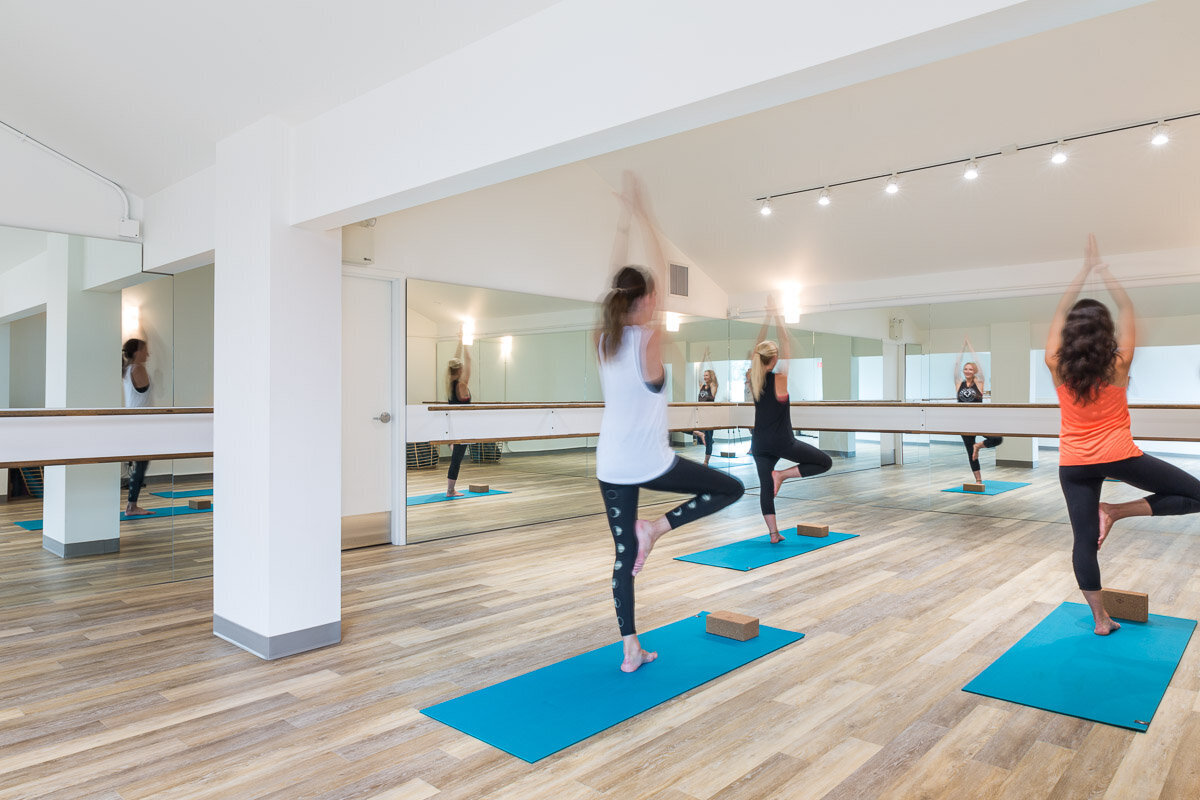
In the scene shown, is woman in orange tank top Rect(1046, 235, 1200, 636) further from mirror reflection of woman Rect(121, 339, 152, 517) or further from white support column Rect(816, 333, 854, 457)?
mirror reflection of woman Rect(121, 339, 152, 517)

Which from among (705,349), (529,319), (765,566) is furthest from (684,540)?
(705,349)

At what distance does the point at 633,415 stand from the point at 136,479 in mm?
3768

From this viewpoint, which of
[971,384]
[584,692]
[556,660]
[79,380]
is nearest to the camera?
[584,692]

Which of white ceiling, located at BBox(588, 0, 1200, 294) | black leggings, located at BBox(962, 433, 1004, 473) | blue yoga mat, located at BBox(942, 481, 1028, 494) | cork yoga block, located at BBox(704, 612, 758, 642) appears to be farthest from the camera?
blue yoga mat, located at BBox(942, 481, 1028, 494)

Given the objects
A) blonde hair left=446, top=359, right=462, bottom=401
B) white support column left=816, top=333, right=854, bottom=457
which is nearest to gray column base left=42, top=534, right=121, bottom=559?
blonde hair left=446, top=359, right=462, bottom=401

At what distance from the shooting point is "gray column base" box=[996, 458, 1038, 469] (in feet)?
23.5

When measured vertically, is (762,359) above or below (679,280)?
below

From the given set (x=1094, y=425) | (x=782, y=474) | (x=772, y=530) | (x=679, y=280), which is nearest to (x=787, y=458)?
(x=782, y=474)

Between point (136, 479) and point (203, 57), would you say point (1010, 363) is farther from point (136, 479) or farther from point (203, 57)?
point (136, 479)

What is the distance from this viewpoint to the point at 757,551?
5.27m

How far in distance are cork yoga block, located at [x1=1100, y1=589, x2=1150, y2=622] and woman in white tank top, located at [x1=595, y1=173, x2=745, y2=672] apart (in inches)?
88.1

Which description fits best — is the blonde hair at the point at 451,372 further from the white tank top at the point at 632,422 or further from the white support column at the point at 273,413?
the white tank top at the point at 632,422

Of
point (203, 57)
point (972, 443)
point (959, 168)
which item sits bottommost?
point (972, 443)

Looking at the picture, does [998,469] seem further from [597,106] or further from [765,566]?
[597,106]
